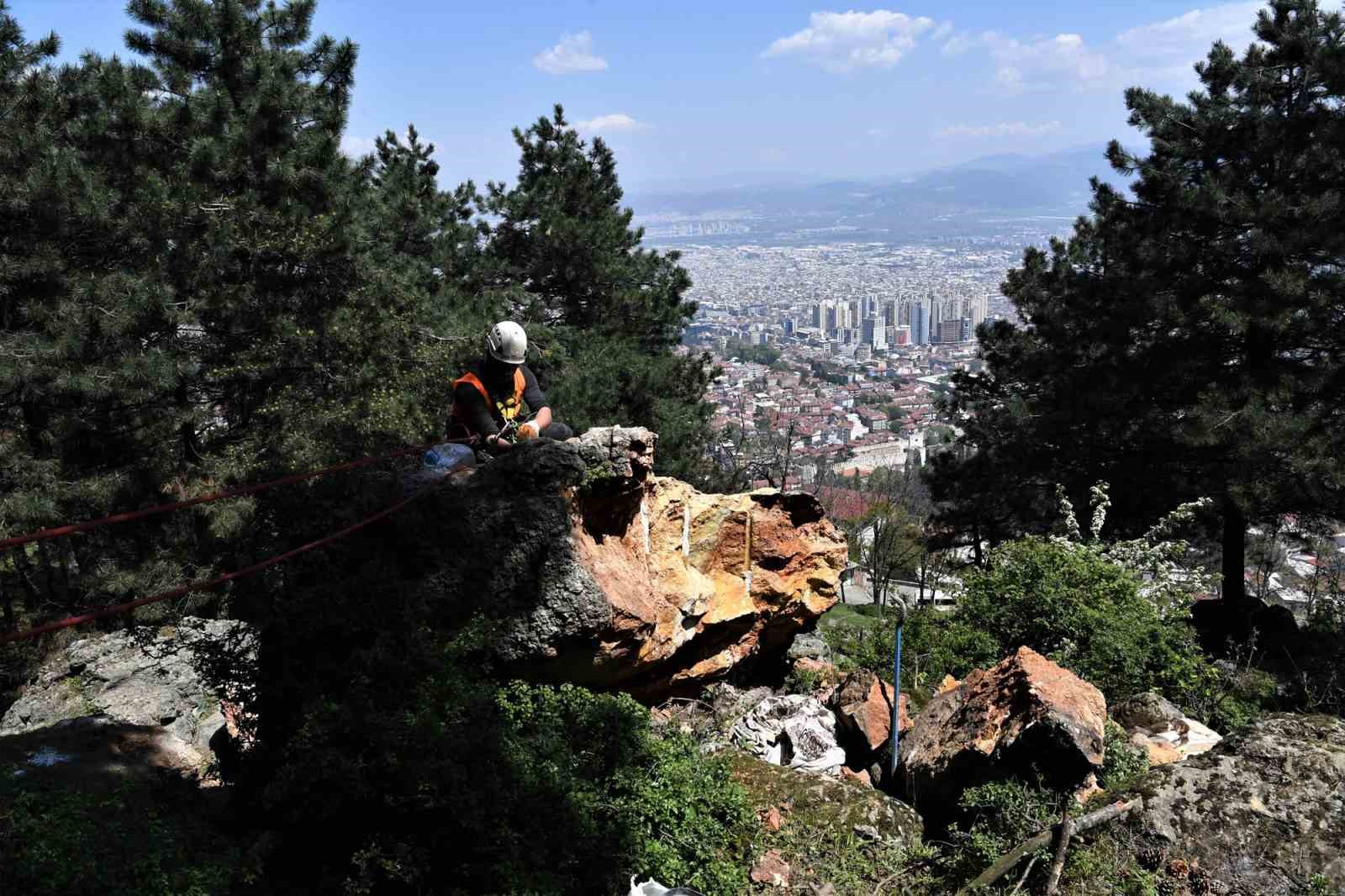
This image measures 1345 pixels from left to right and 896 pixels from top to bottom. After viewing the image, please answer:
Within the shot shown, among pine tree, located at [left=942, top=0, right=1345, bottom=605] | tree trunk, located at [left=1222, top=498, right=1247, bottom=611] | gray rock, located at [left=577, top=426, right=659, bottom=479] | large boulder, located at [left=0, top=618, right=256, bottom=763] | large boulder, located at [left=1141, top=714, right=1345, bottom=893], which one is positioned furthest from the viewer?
tree trunk, located at [left=1222, top=498, right=1247, bottom=611]

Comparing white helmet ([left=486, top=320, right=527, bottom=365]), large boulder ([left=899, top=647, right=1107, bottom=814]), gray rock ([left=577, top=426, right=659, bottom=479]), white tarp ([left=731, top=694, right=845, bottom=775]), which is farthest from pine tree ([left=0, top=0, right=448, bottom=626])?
large boulder ([left=899, top=647, right=1107, bottom=814])

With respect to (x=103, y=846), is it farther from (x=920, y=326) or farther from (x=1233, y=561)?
(x=920, y=326)

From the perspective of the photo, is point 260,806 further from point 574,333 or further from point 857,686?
point 574,333

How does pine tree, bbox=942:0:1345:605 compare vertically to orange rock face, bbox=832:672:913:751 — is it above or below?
above

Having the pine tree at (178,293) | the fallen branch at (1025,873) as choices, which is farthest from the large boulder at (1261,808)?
the pine tree at (178,293)

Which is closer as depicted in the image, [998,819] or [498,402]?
[998,819]

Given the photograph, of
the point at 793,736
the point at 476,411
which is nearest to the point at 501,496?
the point at 476,411

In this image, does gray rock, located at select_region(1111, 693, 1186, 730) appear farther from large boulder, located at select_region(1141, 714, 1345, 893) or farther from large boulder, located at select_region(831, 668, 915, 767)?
large boulder, located at select_region(831, 668, 915, 767)
